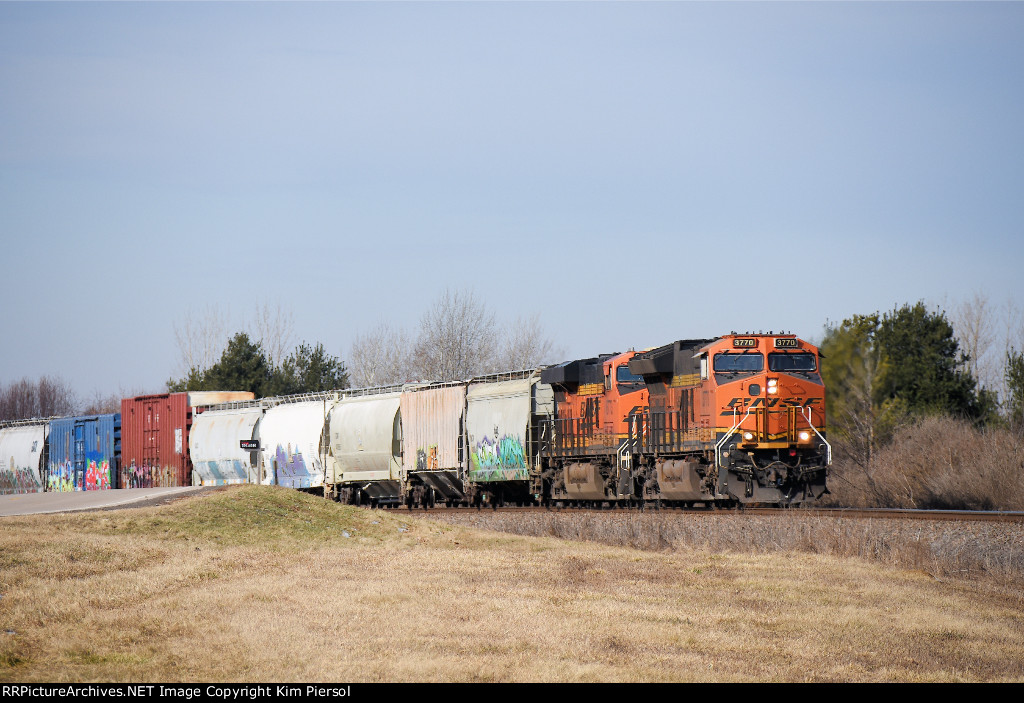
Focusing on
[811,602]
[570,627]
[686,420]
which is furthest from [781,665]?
[686,420]

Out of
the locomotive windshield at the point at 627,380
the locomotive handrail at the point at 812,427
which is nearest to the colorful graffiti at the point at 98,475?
the locomotive windshield at the point at 627,380

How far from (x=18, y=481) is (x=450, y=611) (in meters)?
36.5

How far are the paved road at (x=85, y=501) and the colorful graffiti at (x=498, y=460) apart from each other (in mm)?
8576

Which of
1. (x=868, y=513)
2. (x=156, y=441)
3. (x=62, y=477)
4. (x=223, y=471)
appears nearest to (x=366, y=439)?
(x=223, y=471)

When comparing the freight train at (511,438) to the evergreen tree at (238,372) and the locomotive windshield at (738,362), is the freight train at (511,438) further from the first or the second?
the evergreen tree at (238,372)

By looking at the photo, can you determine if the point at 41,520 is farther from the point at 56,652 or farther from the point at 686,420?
the point at 686,420

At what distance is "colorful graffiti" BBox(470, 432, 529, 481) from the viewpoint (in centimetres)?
2838

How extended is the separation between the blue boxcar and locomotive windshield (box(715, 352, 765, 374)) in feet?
86.8

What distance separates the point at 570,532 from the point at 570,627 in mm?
10245

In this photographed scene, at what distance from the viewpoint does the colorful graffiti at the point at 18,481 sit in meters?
42.2

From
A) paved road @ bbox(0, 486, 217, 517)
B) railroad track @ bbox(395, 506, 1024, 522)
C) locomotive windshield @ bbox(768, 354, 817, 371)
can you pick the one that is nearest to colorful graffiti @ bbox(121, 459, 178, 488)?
paved road @ bbox(0, 486, 217, 517)

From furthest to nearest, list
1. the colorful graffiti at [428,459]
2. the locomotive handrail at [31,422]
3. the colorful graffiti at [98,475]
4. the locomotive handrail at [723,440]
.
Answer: the locomotive handrail at [31,422]
the colorful graffiti at [98,475]
the colorful graffiti at [428,459]
the locomotive handrail at [723,440]

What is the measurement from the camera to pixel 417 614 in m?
12.1

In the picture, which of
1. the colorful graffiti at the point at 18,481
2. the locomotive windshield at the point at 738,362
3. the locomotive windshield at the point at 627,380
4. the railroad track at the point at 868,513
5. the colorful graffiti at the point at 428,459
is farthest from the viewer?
the colorful graffiti at the point at 18,481
